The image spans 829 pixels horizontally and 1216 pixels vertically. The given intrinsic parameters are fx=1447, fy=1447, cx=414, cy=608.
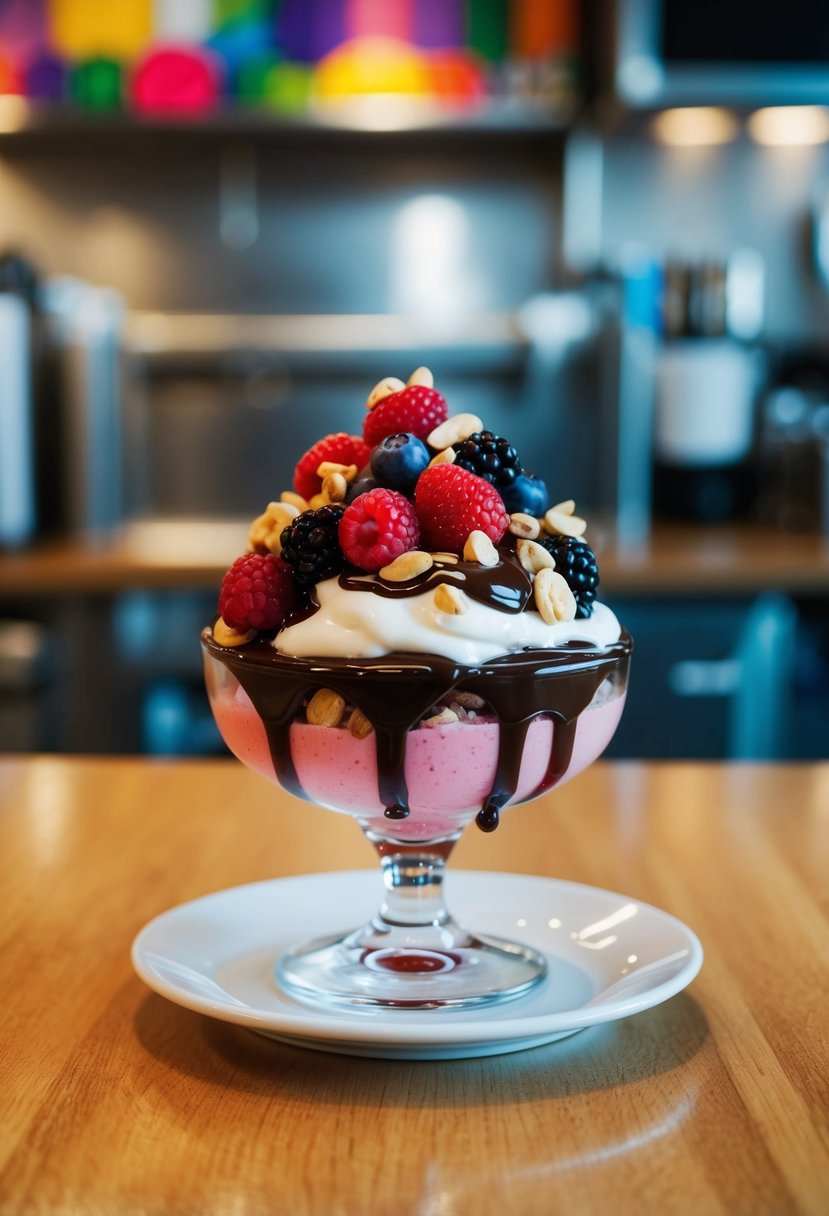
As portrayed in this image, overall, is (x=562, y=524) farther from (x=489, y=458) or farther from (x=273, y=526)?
(x=273, y=526)

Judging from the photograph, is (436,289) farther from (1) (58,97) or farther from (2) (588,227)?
(1) (58,97)

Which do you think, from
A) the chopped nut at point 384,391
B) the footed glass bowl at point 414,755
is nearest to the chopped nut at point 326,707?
the footed glass bowl at point 414,755

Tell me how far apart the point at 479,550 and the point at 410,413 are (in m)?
0.13

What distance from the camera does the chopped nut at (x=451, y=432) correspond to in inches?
33.3

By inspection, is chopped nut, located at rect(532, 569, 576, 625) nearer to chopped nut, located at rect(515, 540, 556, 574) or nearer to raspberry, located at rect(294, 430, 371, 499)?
chopped nut, located at rect(515, 540, 556, 574)

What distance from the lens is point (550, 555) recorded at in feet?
2.61

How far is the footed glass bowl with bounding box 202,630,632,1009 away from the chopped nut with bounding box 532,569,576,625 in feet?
0.06

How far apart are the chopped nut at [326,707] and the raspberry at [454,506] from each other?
0.37 feet

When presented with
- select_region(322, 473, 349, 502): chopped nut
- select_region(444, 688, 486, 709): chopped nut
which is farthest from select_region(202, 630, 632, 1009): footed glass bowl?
select_region(322, 473, 349, 502): chopped nut

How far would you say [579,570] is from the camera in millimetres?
800

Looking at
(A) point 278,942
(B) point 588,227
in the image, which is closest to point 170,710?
(B) point 588,227

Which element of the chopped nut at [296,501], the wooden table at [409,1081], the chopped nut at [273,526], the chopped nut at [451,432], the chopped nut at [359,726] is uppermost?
the chopped nut at [451,432]

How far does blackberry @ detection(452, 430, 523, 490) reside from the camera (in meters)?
0.83

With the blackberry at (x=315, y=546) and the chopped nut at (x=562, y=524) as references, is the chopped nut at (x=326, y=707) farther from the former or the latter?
the chopped nut at (x=562, y=524)
